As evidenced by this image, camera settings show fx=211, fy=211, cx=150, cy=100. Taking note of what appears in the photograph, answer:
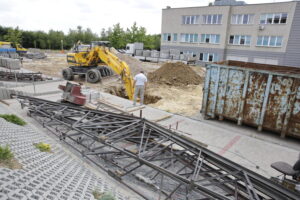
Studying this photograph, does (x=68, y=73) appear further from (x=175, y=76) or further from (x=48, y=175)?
(x=48, y=175)

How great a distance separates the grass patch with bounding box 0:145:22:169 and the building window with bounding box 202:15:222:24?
29.9m

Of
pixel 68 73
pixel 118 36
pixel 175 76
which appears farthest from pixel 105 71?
pixel 118 36

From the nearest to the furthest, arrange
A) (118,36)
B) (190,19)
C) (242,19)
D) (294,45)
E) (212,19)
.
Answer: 1. (294,45)
2. (242,19)
3. (212,19)
4. (190,19)
5. (118,36)

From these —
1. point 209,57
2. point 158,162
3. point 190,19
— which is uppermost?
point 190,19

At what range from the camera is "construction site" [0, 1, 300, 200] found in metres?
3.81

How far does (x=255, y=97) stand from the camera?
7.72m

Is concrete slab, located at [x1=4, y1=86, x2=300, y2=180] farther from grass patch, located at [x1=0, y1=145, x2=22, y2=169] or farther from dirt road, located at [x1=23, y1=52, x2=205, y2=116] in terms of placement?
grass patch, located at [x1=0, y1=145, x2=22, y2=169]

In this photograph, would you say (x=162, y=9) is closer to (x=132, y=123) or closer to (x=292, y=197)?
(x=132, y=123)

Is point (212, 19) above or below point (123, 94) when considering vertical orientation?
above

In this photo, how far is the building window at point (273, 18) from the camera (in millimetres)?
24656

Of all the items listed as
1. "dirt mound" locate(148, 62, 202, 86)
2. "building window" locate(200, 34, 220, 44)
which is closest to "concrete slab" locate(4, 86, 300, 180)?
"dirt mound" locate(148, 62, 202, 86)

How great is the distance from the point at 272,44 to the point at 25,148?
28732 mm

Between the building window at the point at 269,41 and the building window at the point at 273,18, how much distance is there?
178 centimetres

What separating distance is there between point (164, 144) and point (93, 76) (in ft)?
37.4
